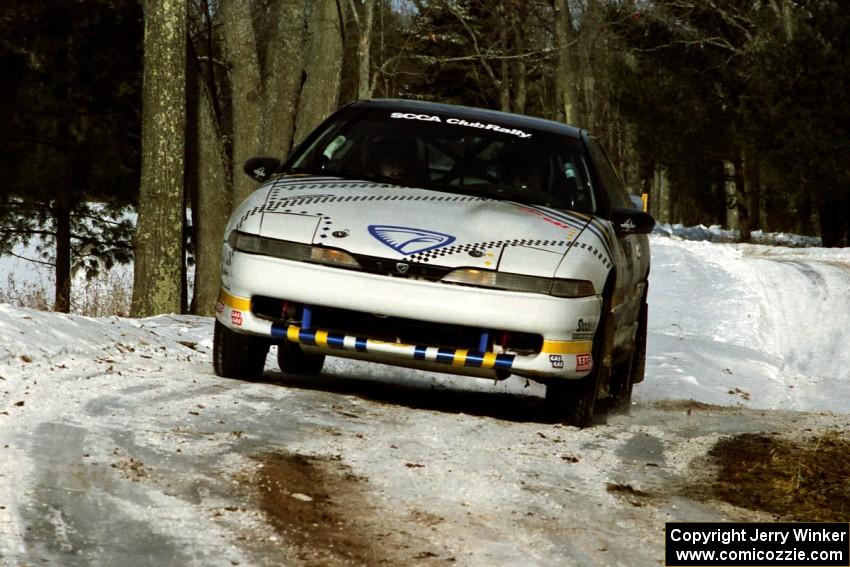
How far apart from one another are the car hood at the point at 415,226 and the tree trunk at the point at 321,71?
305 inches

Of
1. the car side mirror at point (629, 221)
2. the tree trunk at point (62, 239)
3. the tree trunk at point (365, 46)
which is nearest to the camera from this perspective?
the car side mirror at point (629, 221)

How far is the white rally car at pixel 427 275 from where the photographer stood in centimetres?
665

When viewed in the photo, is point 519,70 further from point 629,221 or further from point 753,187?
point 629,221

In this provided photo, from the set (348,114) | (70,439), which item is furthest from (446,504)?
(348,114)

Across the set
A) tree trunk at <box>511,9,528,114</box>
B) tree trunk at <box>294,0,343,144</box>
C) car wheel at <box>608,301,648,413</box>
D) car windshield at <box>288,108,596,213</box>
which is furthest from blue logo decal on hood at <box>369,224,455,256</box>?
tree trunk at <box>511,9,528,114</box>

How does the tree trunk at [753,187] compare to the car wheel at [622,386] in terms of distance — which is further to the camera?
the tree trunk at [753,187]

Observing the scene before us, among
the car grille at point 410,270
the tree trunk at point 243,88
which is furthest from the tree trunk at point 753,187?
the car grille at point 410,270

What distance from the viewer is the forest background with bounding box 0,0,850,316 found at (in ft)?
42.8

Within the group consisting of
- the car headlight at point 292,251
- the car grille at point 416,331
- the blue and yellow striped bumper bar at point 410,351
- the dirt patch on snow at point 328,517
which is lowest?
the dirt patch on snow at point 328,517

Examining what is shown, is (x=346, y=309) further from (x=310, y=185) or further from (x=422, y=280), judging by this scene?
(x=310, y=185)

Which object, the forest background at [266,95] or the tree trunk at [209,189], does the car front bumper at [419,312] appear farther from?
the tree trunk at [209,189]

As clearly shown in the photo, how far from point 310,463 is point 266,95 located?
33.3ft

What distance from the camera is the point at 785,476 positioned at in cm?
583

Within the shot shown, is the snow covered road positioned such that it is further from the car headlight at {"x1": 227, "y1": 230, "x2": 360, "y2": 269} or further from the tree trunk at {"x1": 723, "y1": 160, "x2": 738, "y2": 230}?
the tree trunk at {"x1": 723, "y1": 160, "x2": 738, "y2": 230}
